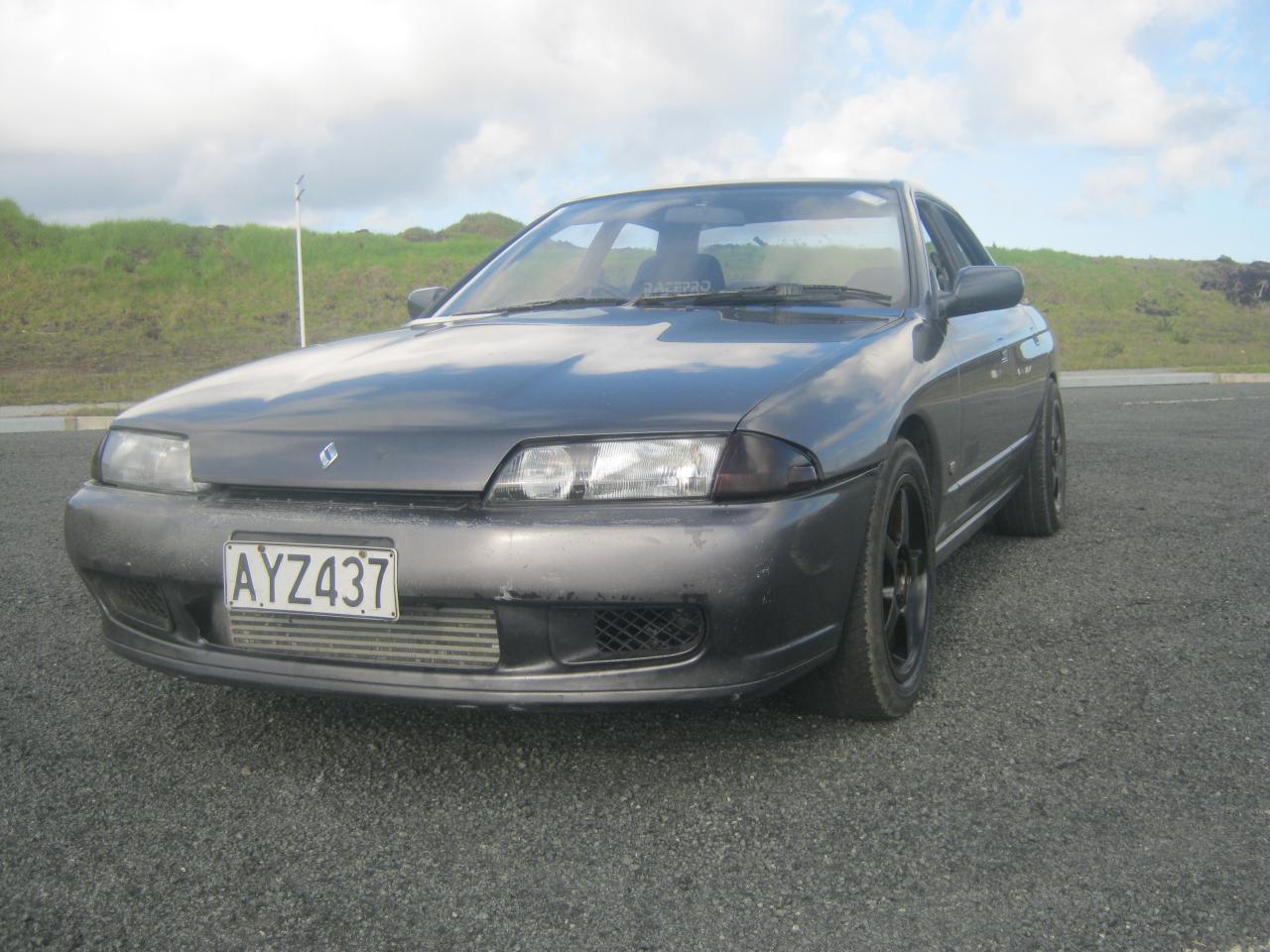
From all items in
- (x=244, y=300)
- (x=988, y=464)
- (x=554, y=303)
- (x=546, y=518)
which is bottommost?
Answer: (x=988, y=464)

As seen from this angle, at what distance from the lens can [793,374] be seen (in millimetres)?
2375

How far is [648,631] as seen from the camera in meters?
2.17

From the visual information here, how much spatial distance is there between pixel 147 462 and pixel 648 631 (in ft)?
3.77

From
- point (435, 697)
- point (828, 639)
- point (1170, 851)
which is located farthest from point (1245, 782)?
point (435, 697)

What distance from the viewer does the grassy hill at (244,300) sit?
25.3 meters

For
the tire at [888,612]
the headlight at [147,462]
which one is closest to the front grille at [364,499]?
the headlight at [147,462]

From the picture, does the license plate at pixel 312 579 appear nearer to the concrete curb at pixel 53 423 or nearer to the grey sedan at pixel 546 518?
the grey sedan at pixel 546 518

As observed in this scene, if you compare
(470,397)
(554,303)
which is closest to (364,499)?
(470,397)

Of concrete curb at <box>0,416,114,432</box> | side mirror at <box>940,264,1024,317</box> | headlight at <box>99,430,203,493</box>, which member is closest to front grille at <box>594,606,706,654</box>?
headlight at <box>99,430,203,493</box>

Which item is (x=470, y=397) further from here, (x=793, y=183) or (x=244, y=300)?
(x=244, y=300)

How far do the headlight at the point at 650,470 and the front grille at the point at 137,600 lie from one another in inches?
31.7

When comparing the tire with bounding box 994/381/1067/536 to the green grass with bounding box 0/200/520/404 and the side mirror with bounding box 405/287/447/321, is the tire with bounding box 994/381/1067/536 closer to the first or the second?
the side mirror with bounding box 405/287/447/321

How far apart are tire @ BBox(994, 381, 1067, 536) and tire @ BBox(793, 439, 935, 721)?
6.09 feet

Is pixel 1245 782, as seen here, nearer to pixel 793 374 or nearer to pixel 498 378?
pixel 793 374
